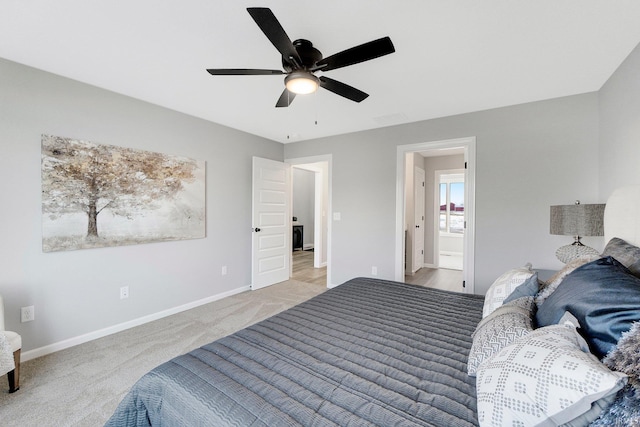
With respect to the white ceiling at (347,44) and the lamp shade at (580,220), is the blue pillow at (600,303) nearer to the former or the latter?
the lamp shade at (580,220)

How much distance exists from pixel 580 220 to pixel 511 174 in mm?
1000

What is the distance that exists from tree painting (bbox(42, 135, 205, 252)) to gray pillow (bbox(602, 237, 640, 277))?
3.74 metres

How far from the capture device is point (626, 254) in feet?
4.24

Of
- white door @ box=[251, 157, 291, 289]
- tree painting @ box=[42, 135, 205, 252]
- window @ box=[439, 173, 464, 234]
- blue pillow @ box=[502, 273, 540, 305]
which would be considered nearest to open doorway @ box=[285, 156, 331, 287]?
white door @ box=[251, 157, 291, 289]

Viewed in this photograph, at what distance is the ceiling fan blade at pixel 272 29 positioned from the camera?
1263 mm

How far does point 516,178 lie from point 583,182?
553 mm

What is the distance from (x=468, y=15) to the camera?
1.65 meters

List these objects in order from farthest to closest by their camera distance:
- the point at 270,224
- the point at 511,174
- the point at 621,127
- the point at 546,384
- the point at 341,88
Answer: the point at 270,224 → the point at 511,174 → the point at 621,127 → the point at 341,88 → the point at 546,384

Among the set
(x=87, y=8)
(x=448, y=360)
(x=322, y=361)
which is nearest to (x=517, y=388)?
(x=448, y=360)

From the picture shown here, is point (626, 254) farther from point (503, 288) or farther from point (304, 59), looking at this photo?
point (304, 59)

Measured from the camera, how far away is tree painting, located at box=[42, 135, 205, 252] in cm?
240

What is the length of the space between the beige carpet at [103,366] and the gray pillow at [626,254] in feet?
9.46

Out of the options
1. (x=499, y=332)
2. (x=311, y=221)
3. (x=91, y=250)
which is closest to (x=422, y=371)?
(x=499, y=332)

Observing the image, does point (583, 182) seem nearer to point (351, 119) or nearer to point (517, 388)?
point (351, 119)
